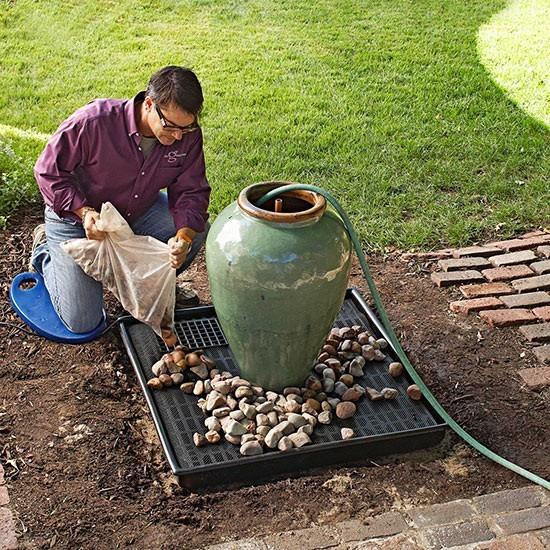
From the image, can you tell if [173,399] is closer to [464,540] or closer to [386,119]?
[464,540]

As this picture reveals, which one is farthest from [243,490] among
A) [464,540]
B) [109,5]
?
[109,5]

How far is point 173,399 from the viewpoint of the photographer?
12.9 feet

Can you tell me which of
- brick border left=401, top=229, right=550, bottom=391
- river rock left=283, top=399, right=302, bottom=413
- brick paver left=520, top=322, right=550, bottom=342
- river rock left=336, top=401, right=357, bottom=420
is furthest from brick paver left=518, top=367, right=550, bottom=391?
river rock left=283, top=399, right=302, bottom=413

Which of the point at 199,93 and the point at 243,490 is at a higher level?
the point at 199,93

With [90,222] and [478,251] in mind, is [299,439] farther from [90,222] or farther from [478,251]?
[478,251]

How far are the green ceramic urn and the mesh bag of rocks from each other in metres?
0.39

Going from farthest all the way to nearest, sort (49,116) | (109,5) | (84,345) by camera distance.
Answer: (109,5) → (49,116) → (84,345)

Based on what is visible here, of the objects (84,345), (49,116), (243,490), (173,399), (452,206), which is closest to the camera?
(243,490)

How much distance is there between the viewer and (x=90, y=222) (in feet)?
13.2

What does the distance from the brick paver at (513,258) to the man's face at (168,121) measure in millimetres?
2215

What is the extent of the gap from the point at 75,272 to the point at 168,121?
3.12ft

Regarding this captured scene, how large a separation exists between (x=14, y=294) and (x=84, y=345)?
1.64 feet

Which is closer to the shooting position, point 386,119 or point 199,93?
A: point 199,93

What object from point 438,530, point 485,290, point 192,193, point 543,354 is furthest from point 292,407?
point 485,290
